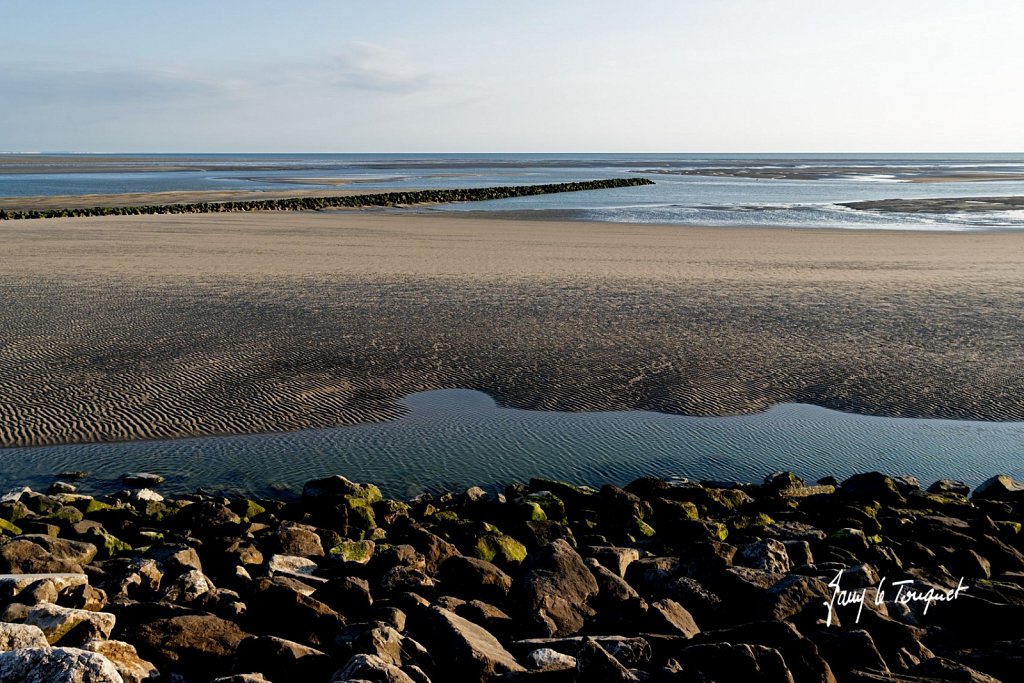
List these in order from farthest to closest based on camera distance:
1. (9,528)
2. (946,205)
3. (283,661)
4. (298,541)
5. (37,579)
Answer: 1. (946,205)
2. (9,528)
3. (298,541)
4. (37,579)
5. (283,661)

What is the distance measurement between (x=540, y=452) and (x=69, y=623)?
268 inches

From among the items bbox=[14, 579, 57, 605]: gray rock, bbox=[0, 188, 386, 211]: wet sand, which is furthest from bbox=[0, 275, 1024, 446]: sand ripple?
bbox=[0, 188, 386, 211]: wet sand

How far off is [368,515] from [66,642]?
3.66 metres

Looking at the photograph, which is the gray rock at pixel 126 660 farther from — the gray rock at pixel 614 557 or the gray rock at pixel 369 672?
the gray rock at pixel 614 557

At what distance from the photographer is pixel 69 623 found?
578cm

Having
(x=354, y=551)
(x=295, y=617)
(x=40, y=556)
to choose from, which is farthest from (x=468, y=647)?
(x=40, y=556)

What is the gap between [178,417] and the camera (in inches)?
494

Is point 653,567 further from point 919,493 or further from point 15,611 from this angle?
point 15,611

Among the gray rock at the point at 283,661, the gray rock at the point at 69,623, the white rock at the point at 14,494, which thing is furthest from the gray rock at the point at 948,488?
the white rock at the point at 14,494

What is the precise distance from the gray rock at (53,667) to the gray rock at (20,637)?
0.50m

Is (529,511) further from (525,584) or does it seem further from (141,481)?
(141,481)

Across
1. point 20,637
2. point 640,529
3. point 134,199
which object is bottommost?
point 640,529

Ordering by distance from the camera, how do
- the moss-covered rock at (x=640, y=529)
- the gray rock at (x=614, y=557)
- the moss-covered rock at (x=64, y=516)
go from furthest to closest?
the moss-covered rock at (x=640, y=529), the moss-covered rock at (x=64, y=516), the gray rock at (x=614, y=557)

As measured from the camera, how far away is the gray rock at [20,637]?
5336mm
